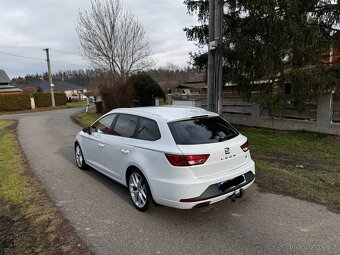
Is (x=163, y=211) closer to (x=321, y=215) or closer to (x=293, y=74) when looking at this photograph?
(x=321, y=215)

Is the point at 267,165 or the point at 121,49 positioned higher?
the point at 121,49

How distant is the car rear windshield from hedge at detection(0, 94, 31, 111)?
3078cm

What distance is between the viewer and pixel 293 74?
8.49 meters

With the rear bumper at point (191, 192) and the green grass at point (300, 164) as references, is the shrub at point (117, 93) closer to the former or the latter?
the green grass at point (300, 164)

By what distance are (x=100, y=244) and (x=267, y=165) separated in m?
4.12

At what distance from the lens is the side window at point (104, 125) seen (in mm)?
5184

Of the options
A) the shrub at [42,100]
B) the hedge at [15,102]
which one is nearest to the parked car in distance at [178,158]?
the hedge at [15,102]

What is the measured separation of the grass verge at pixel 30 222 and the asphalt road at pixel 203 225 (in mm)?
175

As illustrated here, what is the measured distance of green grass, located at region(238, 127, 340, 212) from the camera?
4629 millimetres

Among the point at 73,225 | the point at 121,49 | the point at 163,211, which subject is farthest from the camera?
the point at 121,49

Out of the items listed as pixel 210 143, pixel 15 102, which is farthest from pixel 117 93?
pixel 15 102

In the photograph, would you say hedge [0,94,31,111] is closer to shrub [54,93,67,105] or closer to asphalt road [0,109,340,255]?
shrub [54,93,67,105]

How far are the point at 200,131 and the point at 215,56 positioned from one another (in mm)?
4987

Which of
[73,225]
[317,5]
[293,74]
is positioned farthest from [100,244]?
[317,5]
